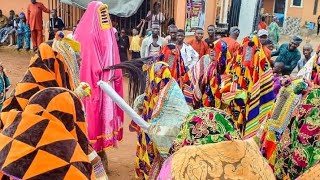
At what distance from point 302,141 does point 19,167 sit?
2302 mm

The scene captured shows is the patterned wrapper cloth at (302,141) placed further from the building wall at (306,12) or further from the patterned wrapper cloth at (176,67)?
the building wall at (306,12)

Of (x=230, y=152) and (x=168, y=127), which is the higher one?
(x=230, y=152)

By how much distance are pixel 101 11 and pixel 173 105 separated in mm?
2186

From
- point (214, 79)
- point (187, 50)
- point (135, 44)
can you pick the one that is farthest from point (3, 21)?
point (214, 79)

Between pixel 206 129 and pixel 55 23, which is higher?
pixel 206 129

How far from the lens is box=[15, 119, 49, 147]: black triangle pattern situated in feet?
7.20

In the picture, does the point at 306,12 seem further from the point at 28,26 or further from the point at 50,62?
the point at 50,62

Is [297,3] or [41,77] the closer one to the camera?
[41,77]

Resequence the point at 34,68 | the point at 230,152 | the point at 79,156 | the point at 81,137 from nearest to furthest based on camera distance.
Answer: the point at 230,152 < the point at 79,156 < the point at 81,137 < the point at 34,68

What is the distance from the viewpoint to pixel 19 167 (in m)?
2.16

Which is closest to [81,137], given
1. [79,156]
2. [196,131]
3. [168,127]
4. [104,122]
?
[79,156]

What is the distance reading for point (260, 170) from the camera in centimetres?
179

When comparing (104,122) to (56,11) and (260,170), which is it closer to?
(260,170)

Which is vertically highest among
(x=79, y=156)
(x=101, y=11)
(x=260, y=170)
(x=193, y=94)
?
(x=101, y=11)
